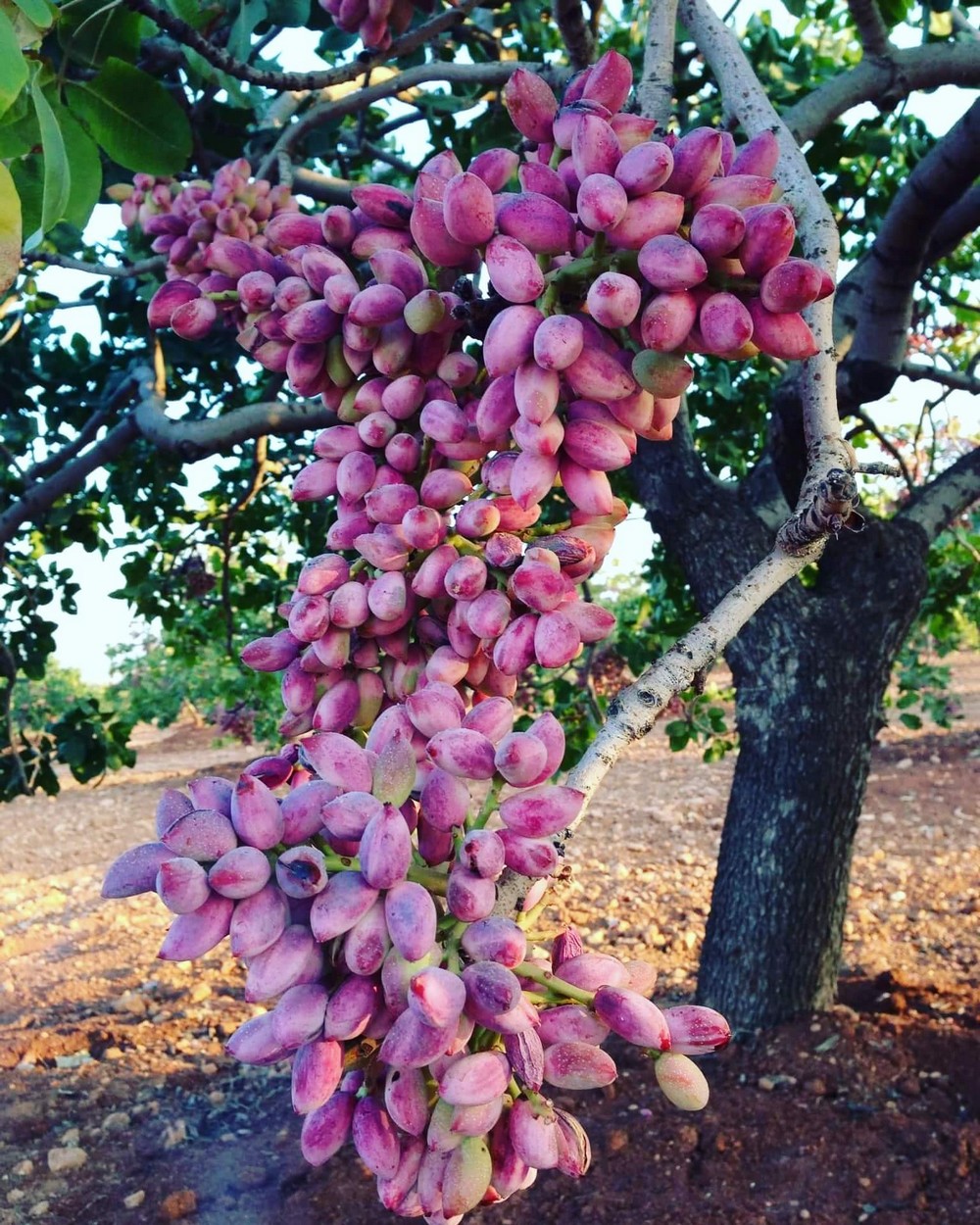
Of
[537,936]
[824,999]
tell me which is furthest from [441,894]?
[824,999]

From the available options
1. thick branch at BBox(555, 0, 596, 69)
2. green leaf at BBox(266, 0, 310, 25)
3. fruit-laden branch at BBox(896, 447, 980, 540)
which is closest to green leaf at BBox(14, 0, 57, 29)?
thick branch at BBox(555, 0, 596, 69)

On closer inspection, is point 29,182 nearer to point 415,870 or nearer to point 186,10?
point 186,10

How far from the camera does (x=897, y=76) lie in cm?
199

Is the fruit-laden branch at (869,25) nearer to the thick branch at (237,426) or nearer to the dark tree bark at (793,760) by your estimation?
the dark tree bark at (793,760)

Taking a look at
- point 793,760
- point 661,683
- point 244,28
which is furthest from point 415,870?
point 793,760

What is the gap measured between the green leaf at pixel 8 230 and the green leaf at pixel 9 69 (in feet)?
0.24

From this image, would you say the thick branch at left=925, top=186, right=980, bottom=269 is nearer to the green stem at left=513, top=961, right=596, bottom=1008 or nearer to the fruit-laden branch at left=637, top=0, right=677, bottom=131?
the fruit-laden branch at left=637, top=0, right=677, bottom=131

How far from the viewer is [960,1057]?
82.4 inches

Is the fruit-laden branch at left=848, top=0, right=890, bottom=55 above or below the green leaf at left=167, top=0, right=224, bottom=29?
above

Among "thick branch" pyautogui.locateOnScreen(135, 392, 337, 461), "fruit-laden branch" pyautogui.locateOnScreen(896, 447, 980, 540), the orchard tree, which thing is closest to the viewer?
the orchard tree

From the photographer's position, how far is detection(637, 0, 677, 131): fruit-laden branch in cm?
100

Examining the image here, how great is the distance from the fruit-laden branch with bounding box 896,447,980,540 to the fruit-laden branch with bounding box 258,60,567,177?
1518mm

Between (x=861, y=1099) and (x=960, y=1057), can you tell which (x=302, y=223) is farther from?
(x=960, y=1057)

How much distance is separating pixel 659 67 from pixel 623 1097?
6.11 feet
